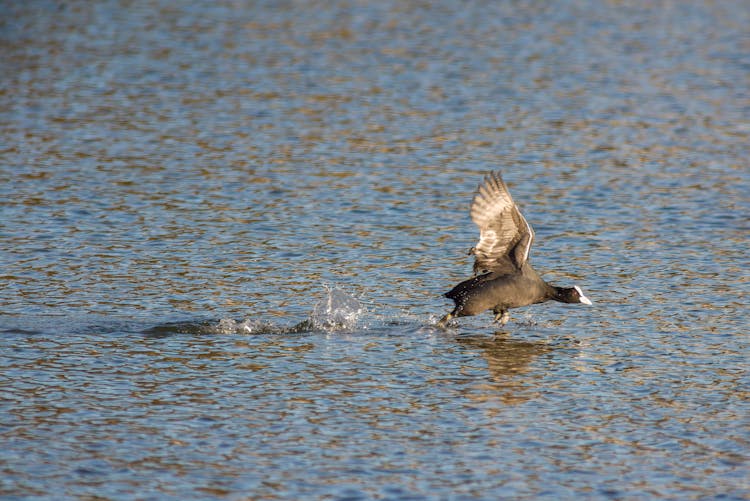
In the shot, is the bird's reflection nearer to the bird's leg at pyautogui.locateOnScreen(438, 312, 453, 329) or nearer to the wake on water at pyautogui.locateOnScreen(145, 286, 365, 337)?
the bird's leg at pyautogui.locateOnScreen(438, 312, 453, 329)

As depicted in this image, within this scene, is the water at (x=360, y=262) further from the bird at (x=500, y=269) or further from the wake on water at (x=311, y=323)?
the bird at (x=500, y=269)

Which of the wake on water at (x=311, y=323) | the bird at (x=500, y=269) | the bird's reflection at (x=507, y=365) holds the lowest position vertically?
the bird's reflection at (x=507, y=365)

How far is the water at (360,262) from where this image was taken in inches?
306

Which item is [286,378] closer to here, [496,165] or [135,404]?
[135,404]

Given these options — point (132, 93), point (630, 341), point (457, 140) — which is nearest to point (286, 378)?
point (630, 341)

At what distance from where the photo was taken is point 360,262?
486 inches

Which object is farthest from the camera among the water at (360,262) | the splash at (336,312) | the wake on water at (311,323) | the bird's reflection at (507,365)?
the splash at (336,312)

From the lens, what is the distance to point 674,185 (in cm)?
1510

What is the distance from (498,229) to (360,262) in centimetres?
212

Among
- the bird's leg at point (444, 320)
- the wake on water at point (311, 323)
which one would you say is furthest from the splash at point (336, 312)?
the bird's leg at point (444, 320)

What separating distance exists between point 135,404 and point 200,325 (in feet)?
6.37

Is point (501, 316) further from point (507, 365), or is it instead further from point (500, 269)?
point (507, 365)

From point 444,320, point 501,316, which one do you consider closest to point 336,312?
point 444,320

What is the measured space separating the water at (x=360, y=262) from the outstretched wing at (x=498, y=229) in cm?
63
